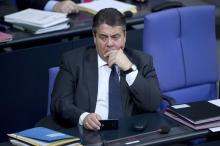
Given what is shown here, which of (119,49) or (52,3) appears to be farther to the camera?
(52,3)

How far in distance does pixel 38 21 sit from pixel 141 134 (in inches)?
62.6

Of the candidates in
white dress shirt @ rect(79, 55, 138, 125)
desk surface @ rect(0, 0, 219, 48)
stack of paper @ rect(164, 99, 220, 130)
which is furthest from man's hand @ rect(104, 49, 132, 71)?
desk surface @ rect(0, 0, 219, 48)

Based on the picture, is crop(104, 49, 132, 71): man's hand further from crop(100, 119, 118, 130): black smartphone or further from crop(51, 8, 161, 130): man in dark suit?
crop(100, 119, 118, 130): black smartphone

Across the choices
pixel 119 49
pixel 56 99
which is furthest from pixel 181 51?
pixel 56 99

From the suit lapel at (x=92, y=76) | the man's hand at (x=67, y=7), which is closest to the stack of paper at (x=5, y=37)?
the man's hand at (x=67, y=7)

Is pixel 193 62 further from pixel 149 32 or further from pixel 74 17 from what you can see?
pixel 74 17

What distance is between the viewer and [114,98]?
3.32 m

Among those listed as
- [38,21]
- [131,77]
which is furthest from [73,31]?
[131,77]

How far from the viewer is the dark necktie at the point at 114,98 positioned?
3.31m

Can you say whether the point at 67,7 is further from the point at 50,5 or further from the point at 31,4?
the point at 31,4

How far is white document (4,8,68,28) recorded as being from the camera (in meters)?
4.10

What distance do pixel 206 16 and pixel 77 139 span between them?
1.50 meters

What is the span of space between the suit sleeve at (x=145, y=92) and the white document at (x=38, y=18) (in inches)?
40.6

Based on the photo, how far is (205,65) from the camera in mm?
3889
